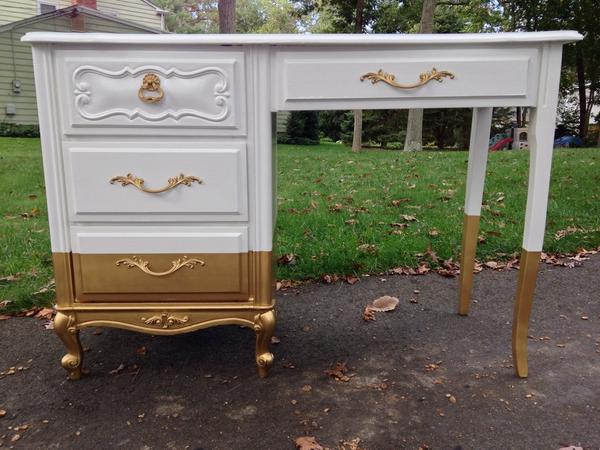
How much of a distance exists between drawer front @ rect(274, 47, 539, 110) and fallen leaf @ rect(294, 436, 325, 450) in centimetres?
120

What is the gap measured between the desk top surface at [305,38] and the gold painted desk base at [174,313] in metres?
0.81

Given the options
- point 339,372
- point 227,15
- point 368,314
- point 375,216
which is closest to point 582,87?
point 227,15

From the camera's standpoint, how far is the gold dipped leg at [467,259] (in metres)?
2.75

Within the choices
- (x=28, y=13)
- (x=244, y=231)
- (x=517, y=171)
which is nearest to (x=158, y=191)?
(x=244, y=231)

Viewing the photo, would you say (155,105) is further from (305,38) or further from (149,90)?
(305,38)

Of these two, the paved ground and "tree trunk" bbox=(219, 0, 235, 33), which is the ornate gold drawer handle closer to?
the paved ground

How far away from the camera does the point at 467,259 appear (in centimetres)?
281

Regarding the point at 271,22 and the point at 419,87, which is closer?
the point at 419,87

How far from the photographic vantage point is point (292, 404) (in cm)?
199

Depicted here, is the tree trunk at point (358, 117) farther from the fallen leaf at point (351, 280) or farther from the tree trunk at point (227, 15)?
the fallen leaf at point (351, 280)

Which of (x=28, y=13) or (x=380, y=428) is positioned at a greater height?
(x=28, y=13)

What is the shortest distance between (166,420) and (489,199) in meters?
4.21

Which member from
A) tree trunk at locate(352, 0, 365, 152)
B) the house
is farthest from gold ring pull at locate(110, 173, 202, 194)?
the house

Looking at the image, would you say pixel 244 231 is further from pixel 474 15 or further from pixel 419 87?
pixel 474 15
